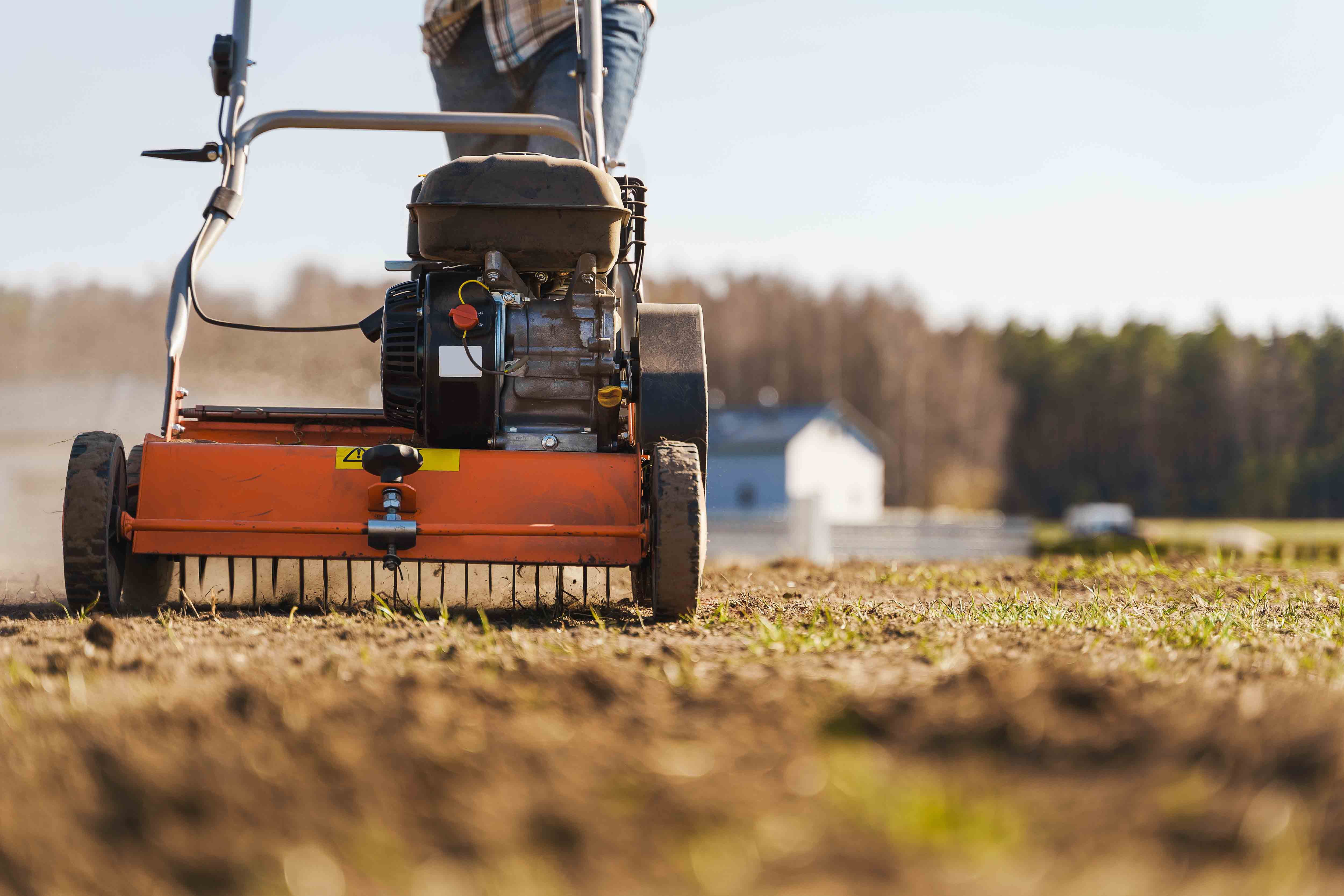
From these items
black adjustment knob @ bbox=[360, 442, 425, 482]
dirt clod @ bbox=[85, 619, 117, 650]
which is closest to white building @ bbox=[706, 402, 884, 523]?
black adjustment knob @ bbox=[360, 442, 425, 482]

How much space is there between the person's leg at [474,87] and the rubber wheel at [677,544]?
214cm

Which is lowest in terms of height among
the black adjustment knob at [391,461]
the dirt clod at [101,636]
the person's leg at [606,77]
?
the dirt clod at [101,636]

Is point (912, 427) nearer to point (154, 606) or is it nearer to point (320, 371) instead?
point (320, 371)

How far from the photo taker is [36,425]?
17.4m

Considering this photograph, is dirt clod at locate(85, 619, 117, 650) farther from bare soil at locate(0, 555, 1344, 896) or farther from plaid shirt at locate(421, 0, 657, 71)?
plaid shirt at locate(421, 0, 657, 71)

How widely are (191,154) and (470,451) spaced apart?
147 centimetres

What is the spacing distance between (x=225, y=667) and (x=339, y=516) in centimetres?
122

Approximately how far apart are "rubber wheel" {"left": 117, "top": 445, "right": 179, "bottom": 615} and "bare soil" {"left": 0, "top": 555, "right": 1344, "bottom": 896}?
97 cm

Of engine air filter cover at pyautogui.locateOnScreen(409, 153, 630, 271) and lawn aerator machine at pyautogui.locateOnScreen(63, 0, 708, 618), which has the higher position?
engine air filter cover at pyautogui.locateOnScreen(409, 153, 630, 271)

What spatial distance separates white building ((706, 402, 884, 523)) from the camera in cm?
4641

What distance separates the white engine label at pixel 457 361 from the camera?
142 inches

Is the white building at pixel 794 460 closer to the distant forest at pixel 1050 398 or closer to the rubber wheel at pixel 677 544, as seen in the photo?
the distant forest at pixel 1050 398

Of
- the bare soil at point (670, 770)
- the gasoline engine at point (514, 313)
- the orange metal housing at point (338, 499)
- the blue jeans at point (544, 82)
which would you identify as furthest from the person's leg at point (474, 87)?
the bare soil at point (670, 770)

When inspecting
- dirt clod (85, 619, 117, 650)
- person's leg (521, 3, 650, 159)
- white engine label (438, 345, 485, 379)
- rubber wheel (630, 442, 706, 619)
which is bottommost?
dirt clod (85, 619, 117, 650)
